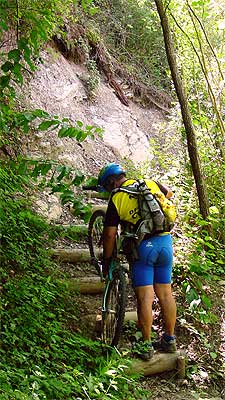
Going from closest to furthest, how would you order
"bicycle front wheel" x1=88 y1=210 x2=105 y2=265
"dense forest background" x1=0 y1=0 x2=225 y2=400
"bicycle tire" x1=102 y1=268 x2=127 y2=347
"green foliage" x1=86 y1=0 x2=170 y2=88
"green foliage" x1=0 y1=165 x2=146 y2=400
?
1. "green foliage" x1=0 y1=165 x2=146 y2=400
2. "dense forest background" x1=0 y1=0 x2=225 y2=400
3. "bicycle tire" x1=102 y1=268 x2=127 y2=347
4. "bicycle front wheel" x1=88 y1=210 x2=105 y2=265
5. "green foliage" x1=86 y1=0 x2=170 y2=88

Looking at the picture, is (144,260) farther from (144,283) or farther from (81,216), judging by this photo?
(81,216)

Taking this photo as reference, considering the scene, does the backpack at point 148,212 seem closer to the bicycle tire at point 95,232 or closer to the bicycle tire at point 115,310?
the bicycle tire at point 115,310

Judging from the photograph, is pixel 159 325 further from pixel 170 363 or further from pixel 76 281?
pixel 76 281

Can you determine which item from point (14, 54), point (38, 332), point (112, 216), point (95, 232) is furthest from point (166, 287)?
point (14, 54)

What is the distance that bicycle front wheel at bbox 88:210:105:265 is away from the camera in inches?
232

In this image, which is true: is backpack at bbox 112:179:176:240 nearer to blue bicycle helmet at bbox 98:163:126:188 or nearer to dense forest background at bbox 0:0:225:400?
blue bicycle helmet at bbox 98:163:126:188

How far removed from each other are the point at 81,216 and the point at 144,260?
76 cm

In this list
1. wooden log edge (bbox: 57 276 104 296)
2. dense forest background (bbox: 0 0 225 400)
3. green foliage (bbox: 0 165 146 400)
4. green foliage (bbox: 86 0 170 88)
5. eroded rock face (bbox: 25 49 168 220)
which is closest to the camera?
green foliage (bbox: 0 165 146 400)

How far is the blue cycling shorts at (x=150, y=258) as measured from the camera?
4.33 meters

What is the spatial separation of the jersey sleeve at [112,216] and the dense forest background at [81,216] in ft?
1.25

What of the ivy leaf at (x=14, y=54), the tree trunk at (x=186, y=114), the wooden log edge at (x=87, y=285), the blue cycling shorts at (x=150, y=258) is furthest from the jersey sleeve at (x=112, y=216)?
the tree trunk at (x=186, y=114)

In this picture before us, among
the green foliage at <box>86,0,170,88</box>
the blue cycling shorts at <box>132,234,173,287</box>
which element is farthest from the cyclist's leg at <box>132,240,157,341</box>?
the green foliage at <box>86,0,170,88</box>

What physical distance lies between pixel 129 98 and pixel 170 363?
8.50 meters

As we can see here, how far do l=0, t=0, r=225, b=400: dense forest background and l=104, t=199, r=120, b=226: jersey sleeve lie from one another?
0.38 meters
